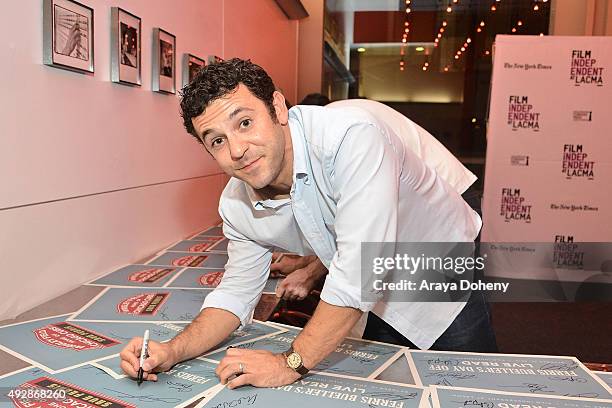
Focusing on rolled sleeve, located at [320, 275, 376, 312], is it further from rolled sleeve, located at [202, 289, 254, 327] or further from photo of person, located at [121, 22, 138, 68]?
photo of person, located at [121, 22, 138, 68]

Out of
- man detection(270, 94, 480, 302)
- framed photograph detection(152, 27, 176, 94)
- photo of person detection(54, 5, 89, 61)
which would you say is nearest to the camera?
photo of person detection(54, 5, 89, 61)

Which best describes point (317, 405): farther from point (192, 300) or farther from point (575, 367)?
point (192, 300)

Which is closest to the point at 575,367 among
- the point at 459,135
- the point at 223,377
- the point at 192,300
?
the point at 223,377

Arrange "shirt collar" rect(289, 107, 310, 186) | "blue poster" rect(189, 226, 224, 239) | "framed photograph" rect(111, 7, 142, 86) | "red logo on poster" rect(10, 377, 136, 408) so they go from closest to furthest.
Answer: "red logo on poster" rect(10, 377, 136, 408), "shirt collar" rect(289, 107, 310, 186), "framed photograph" rect(111, 7, 142, 86), "blue poster" rect(189, 226, 224, 239)

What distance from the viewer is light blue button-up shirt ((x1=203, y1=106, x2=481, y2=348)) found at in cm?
97

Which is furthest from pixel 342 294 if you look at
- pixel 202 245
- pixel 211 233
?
pixel 211 233

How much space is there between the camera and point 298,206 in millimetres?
1126

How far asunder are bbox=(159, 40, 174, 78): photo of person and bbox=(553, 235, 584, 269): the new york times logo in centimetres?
280

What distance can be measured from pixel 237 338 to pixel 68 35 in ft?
3.31

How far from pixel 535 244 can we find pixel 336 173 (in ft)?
10.0

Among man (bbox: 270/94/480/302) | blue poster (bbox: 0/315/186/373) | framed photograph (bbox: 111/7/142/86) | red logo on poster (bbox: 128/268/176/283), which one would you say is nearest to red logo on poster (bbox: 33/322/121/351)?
blue poster (bbox: 0/315/186/373)

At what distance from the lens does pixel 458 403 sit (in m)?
0.87

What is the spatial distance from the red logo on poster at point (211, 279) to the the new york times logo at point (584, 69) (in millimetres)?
2830
